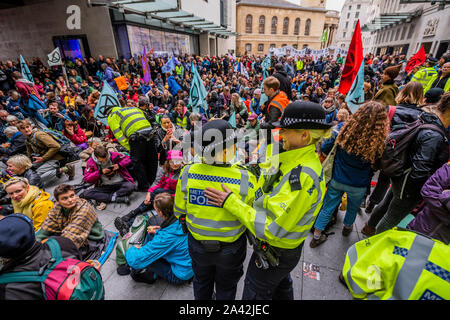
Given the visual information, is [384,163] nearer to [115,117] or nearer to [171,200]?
[171,200]

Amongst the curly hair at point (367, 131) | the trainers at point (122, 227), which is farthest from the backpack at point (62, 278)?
the curly hair at point (367, 131)

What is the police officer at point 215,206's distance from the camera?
58.9 inches

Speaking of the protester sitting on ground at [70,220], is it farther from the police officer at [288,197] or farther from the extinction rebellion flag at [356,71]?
the extinction rebellion flag at [356,71]

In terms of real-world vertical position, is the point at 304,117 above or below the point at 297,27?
below

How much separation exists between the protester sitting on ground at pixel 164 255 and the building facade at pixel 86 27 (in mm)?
12283

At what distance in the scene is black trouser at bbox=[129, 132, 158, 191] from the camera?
4.01 m

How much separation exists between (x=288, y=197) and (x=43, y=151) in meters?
5.67

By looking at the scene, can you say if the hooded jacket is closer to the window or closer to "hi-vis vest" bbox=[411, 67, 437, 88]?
"hi-vis vest" bbox=[411, 67, 437, 88]

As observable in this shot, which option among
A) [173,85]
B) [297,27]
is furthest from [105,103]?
[297,27]

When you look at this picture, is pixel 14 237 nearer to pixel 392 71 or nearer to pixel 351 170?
pixel 351 170

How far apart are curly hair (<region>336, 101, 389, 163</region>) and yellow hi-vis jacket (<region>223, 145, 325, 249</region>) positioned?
112cm

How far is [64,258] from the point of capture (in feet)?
5.62

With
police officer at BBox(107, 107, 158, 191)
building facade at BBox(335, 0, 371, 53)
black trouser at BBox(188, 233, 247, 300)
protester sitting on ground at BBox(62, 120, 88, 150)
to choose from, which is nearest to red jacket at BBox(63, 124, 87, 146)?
protester sitting on ground at BBox(62, 120, 88, 150)

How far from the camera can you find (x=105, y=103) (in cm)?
462
